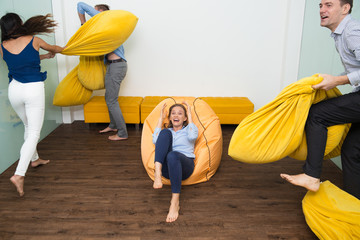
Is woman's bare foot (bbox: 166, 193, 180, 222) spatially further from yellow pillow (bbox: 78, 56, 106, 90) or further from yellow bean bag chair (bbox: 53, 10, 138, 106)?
yellow pillow (bbox: 78, 56, 106, 90)

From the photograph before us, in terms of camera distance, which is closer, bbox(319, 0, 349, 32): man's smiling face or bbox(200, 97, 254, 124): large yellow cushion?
bbox(319, 0, 349, 32): man's smiling face

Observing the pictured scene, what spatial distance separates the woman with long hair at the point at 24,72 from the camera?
7.76 ft

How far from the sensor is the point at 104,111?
3965 mm

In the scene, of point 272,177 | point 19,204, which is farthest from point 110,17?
point 272,177

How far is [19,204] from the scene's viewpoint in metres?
2.29

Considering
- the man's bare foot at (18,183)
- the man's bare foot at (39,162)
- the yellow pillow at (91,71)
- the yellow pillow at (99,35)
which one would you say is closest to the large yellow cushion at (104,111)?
the yellow pillow at (91,71)

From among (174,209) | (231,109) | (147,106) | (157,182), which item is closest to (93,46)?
(147,106)

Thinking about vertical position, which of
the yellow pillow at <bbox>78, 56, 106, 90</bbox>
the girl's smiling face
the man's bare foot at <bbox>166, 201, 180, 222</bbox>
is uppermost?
the yellow pillow at <bbox>78, 56, 106, 90</bbox>

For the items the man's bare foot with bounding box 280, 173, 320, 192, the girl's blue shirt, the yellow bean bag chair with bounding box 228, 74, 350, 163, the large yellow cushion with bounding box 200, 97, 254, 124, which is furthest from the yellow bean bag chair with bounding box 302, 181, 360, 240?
the large yellow cushion with bounding box 200, 97, 254, 124

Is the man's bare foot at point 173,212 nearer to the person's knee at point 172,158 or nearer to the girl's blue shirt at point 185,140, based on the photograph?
the person's knee at point 172,158

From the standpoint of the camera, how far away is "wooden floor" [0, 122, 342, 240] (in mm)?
2002

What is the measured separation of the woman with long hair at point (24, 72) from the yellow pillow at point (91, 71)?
99cm

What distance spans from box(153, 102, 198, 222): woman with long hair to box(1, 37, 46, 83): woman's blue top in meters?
1.12

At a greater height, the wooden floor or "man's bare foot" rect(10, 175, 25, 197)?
"man's bare foot" rect(10, 175, 25, 197)
